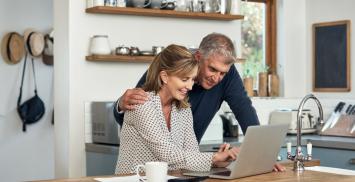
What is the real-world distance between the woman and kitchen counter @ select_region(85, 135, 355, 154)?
1.40 metres

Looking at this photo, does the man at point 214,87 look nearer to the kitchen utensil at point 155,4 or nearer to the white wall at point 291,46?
the kitchen utensil at point 155,4

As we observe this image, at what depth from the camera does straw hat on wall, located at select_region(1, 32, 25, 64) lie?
599cm

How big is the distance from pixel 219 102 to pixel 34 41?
3086 mm

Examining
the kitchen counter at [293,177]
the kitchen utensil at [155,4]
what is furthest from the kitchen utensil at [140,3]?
the kitchen counter at [293,177]

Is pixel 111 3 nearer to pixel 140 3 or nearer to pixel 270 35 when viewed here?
pixel 140 3

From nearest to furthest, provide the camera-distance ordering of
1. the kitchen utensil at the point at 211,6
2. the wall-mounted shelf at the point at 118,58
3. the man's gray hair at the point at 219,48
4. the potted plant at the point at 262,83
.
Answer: the man's gray hair at the point at 219,48 < the wall-mounted shelf at the point at 118,58 < the kitchen utensil at the point at 211,6 < the potted plant at the point at 262,83

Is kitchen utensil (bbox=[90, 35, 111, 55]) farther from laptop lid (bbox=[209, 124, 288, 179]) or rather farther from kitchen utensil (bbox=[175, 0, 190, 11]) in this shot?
laptop lid (bbox=[209, 124, 288, 179])

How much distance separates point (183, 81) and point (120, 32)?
1.99m

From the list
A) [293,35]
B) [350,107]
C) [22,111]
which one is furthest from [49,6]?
[350,107]

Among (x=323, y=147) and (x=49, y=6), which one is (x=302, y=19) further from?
(x=49, y=6)

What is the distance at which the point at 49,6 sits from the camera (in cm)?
639

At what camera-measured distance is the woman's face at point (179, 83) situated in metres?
2.71

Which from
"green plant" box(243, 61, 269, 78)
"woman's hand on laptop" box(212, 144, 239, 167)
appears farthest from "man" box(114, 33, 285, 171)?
"green plant" box(243, 61, 269, 78)

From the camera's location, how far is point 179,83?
2.72 metres
